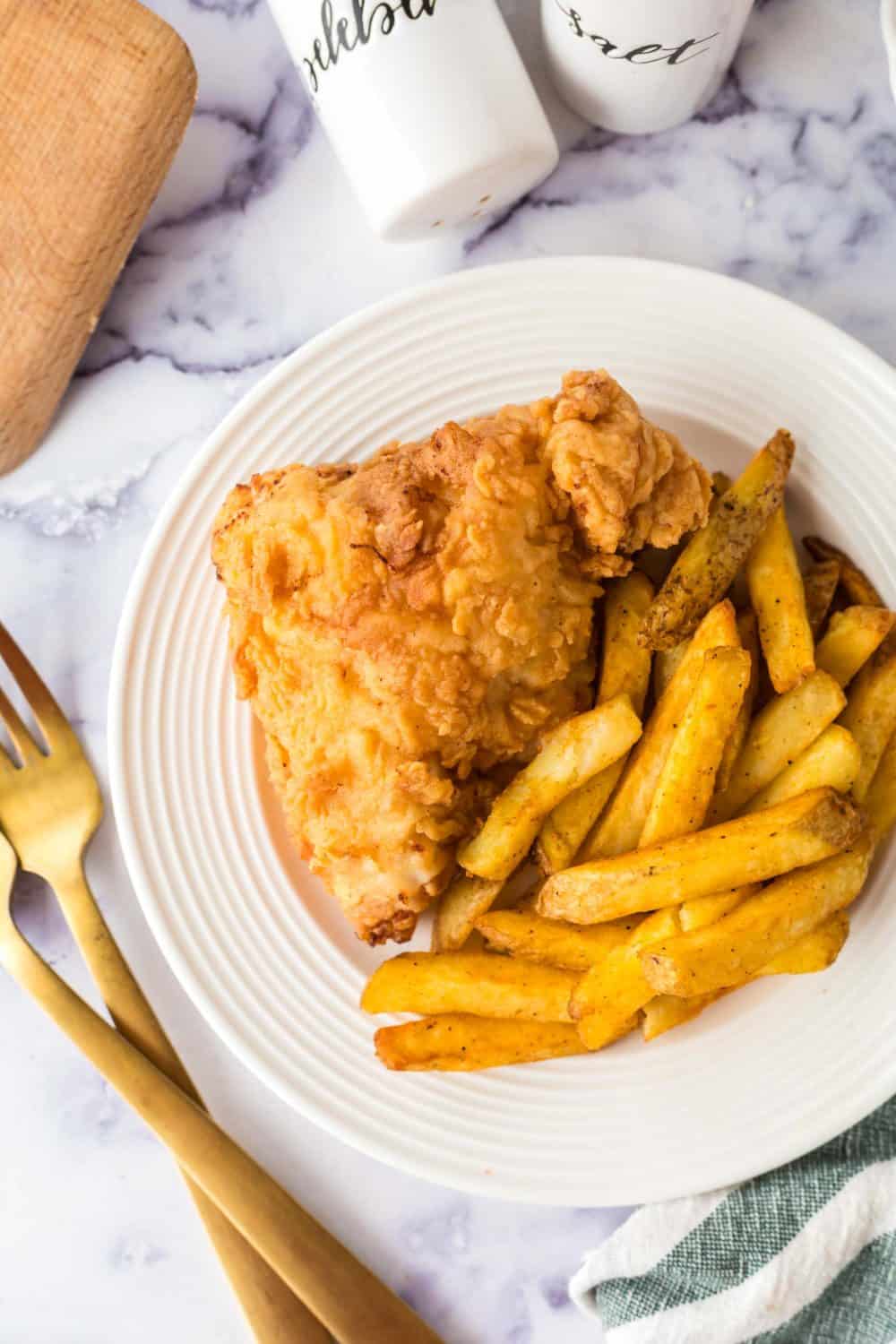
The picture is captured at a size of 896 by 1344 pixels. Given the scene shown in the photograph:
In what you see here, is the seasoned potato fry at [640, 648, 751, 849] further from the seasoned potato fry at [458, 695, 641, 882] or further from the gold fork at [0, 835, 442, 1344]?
the gold fork at [0, 835, 442, 1344]

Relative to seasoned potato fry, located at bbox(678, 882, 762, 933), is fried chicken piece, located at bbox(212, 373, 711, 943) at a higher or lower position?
higher

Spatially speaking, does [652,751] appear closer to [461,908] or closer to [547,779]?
[547,779]

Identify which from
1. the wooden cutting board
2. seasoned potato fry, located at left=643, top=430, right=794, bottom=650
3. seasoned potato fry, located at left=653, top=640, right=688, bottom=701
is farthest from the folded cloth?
the wooden cutting board

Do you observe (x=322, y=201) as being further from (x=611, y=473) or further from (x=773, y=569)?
(x=773, y=569)

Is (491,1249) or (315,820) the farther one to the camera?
(491,1249)

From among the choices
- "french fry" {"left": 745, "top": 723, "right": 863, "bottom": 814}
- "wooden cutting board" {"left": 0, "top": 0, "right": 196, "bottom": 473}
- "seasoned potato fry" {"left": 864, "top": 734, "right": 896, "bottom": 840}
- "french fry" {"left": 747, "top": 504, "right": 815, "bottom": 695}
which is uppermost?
"wooden cutting board" {"left": 0, "top": 0, "right": 196, "bottom": 473}

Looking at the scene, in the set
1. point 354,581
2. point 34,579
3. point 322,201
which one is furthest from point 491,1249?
point 322,201
